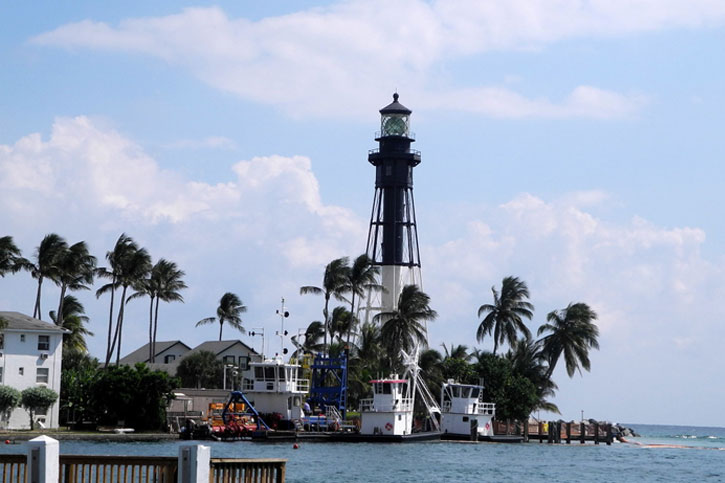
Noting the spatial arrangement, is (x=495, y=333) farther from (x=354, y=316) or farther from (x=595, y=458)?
(x=595, y=458)

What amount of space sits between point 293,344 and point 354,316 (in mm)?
14320

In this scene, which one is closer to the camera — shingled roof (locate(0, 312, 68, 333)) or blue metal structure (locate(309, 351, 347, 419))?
shingled roof (locate(0, 312, 68, 333))

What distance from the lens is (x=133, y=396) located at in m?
79.7

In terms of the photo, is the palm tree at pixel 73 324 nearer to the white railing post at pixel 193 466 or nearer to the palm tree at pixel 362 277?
the palm tree at pixel 362 277

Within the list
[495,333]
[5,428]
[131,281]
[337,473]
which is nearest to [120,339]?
[131,281]

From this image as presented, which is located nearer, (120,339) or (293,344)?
(293,344)

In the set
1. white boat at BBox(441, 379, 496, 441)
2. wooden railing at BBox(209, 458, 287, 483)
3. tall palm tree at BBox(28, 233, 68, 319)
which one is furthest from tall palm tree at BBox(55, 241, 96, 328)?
wooden railing at BBox(209, 458, 287, 483)

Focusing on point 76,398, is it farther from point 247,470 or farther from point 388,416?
point 247,470

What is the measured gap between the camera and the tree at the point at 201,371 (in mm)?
113875

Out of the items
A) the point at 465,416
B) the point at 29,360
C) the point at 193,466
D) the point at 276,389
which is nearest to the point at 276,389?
the point at 276,389

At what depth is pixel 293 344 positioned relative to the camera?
9019 centimetres

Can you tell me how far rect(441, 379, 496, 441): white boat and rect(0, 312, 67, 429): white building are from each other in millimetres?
29716

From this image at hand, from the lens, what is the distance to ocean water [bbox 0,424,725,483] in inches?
2096

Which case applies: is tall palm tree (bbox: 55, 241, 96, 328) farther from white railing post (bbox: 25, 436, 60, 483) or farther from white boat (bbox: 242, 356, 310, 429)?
white railing post (bbox: 25, 436, 60, 483)
